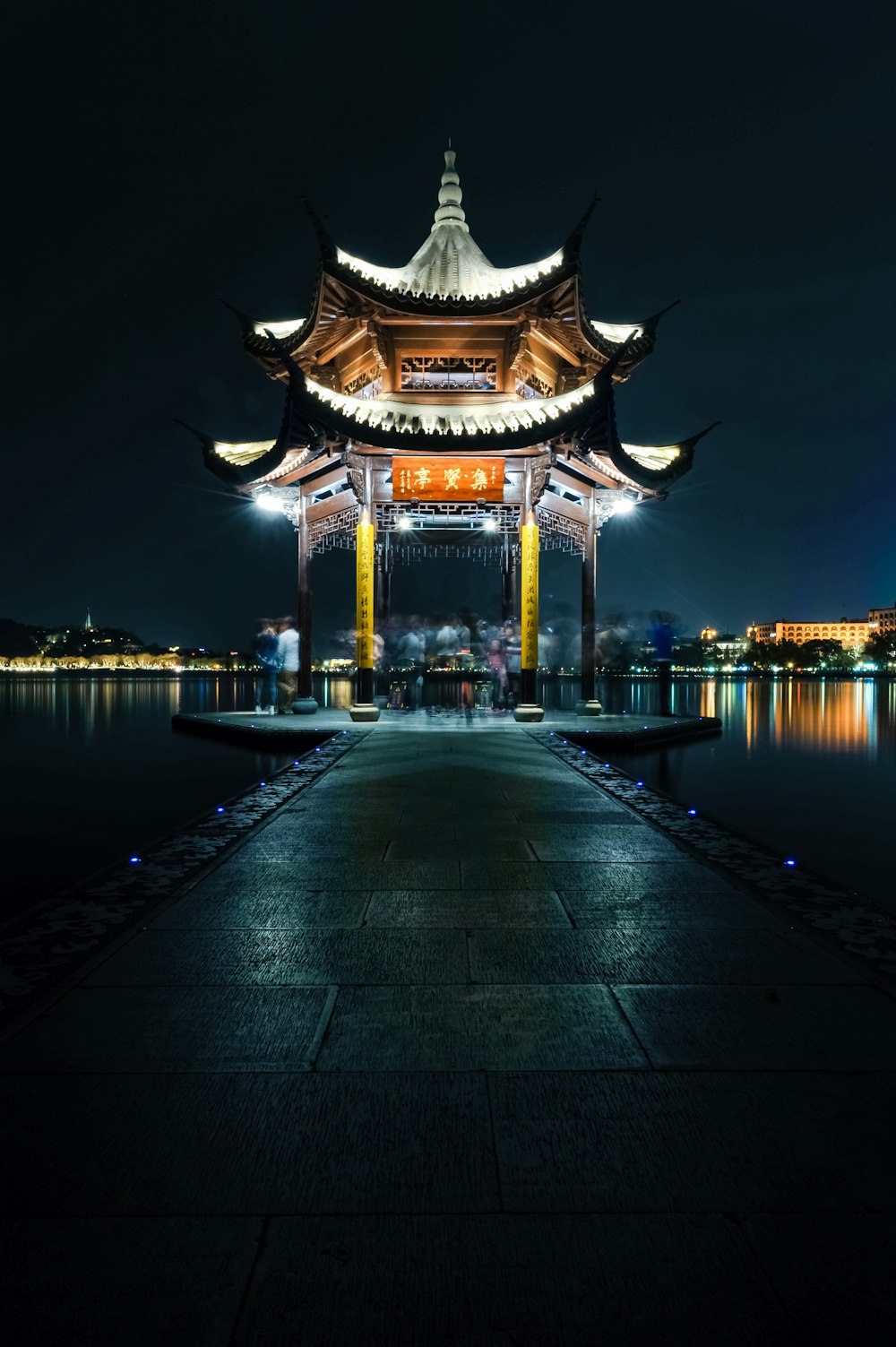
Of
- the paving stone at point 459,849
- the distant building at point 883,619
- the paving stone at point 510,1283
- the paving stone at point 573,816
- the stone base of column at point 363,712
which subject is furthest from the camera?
the distant building at point 883,619

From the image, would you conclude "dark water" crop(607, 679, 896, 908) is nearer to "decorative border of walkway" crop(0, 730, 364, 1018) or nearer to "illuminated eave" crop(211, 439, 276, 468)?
"decorative border of walkway" crop(0, 730, 364, 1018)

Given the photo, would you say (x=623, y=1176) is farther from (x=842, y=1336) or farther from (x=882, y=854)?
(x=882, y=854)

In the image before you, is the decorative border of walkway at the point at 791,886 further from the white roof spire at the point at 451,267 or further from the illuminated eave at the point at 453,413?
the white roof spire at the point at 451,267

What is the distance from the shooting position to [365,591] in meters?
20.7

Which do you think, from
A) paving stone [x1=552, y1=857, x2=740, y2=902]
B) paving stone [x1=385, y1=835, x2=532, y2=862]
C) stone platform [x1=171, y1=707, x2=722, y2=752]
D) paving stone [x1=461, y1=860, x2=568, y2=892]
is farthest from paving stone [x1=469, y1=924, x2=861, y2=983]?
stone platform [x1=171, y1=707, x2=722, y2=752]

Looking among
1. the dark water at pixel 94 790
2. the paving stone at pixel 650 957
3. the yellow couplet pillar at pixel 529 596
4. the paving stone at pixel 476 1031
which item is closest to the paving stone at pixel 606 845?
the paving stone at pixel 650 957

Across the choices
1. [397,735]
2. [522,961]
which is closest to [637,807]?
[522,961]

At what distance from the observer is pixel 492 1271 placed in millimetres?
2217

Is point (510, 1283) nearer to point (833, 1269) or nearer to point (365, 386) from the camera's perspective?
point (833, 1269)

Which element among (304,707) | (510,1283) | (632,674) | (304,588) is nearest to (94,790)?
(304,707)

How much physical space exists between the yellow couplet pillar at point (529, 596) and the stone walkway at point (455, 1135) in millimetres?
→ 15665

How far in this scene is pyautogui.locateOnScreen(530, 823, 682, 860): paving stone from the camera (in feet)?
24.1

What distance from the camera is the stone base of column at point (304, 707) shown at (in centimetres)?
2478

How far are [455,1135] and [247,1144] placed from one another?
0.78 m
